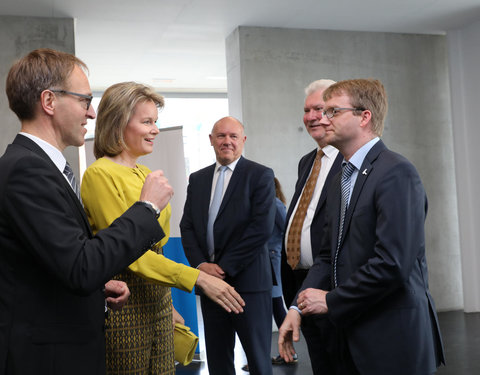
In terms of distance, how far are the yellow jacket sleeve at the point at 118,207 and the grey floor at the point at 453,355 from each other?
2881 mm

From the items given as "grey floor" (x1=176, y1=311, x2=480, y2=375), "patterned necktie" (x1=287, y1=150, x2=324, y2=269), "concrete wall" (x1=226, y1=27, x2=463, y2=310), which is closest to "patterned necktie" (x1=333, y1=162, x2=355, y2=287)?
"patterned necktie" (x1=287, y1=150, x2=324, y2=269)

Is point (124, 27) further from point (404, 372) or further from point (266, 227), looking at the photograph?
point (404, 372)

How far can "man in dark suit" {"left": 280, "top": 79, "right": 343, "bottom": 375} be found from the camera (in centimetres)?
266

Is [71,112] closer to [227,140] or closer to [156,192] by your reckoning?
[156,192]

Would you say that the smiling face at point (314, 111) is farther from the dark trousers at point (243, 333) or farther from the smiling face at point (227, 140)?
the dark trousers at point (243, 333)

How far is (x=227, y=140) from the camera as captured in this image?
142 inches

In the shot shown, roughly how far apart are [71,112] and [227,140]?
7.08 ft

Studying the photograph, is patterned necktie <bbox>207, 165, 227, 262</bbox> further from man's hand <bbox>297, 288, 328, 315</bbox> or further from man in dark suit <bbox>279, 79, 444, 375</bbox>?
man's hand <bbox>297, 288, 328, 315</bbox>

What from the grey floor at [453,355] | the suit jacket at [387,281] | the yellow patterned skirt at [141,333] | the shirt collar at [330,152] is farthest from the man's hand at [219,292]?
the grey floor at [453,355]

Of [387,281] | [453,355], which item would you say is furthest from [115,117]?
[453,355]

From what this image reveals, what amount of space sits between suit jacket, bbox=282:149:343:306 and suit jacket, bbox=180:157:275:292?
0.34m

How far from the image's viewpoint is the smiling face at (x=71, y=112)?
148 cm

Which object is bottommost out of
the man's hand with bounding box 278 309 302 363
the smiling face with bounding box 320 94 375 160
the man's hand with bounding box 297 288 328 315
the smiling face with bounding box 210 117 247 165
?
the man's hand with bounding box 278 309 302 363

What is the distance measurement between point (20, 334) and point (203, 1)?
4.95 meters
